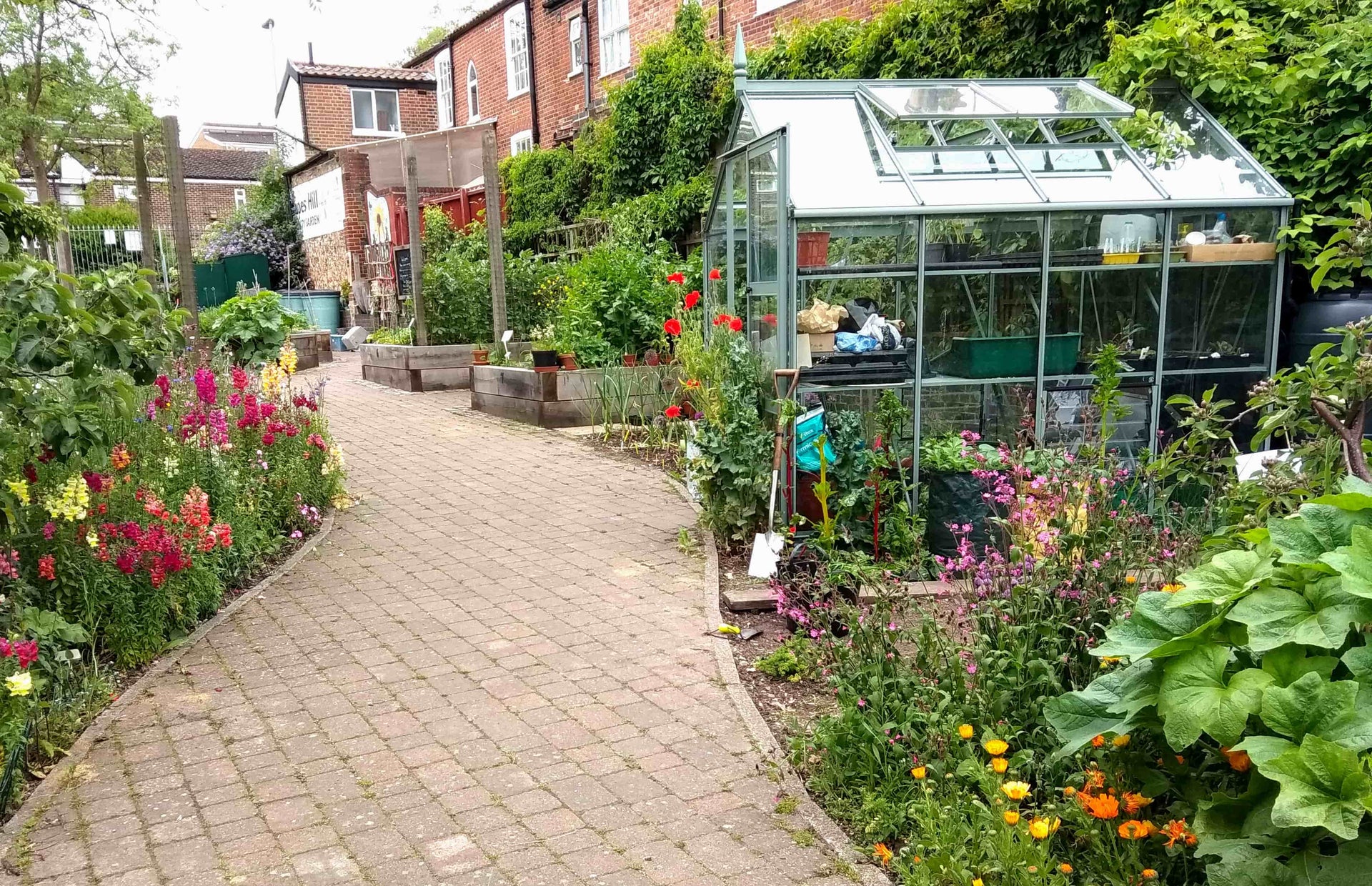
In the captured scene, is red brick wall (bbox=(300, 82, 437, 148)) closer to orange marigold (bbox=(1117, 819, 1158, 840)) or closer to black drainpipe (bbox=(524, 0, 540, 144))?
black drainpipe (bbox=(524, 0, 540, 144))

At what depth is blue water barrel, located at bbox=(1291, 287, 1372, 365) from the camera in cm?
640

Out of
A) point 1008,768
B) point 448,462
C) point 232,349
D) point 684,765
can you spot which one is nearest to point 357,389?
point 232,349

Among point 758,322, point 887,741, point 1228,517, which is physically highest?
point 758,322

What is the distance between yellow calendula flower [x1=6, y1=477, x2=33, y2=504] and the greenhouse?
13.1ft

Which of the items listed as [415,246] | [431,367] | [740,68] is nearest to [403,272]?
[415,246]

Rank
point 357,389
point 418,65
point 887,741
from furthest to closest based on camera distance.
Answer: point 418,65 < point 357,389 < point 887,741

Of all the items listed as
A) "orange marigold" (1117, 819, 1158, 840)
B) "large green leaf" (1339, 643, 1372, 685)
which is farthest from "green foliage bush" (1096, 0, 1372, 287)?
"orange marigold" (1117, 819, 1158, 840)

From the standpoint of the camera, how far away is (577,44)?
1939 centimetres

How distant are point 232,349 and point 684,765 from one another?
9855mm

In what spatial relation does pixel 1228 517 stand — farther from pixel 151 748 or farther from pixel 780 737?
pixel 151 748

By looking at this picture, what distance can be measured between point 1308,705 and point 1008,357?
4197 millimetres

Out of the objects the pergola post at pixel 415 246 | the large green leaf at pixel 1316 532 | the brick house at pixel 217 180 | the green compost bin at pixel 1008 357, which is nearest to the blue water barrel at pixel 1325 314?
the green compost bin at pixel 1008 357

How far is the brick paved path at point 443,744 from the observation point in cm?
326

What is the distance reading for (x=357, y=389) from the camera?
1427 centimetres
